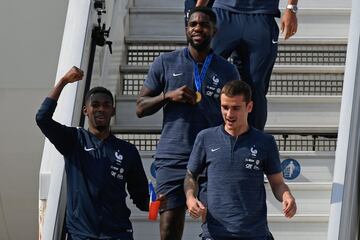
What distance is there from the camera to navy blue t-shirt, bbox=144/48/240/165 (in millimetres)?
5281

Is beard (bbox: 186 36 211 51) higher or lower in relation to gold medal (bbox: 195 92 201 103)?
higher

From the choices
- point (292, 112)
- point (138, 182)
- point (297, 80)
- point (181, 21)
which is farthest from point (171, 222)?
point (181, 21)

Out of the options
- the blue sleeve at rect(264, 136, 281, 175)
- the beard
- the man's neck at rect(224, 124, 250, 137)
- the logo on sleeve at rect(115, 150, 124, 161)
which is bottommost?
the logo on sleeve at rect(115, 150, 124, 161)

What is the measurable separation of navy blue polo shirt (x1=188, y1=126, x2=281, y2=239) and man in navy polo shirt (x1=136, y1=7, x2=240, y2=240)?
40cm

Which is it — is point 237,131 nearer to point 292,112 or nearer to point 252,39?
point 252,39

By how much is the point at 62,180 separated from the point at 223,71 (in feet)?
3.40

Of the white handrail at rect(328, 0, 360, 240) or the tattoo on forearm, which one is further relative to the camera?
the white handrail at rect(328, 0, 360, 240)

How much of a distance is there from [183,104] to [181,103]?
1 cm

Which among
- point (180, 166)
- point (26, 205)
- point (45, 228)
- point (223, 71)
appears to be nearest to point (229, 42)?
point (223, 71)

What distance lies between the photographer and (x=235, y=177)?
187 inches

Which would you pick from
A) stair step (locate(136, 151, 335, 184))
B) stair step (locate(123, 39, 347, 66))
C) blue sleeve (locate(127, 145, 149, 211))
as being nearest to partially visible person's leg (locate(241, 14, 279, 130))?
stair step (locate(136, 151, 335, 184))

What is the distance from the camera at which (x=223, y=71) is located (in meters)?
5.38

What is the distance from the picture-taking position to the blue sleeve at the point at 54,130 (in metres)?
5.16

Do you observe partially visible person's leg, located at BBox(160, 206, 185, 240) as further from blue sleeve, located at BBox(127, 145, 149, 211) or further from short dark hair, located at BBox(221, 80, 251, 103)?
short dark hair, located at BBox(221, 80, 251, 103)
